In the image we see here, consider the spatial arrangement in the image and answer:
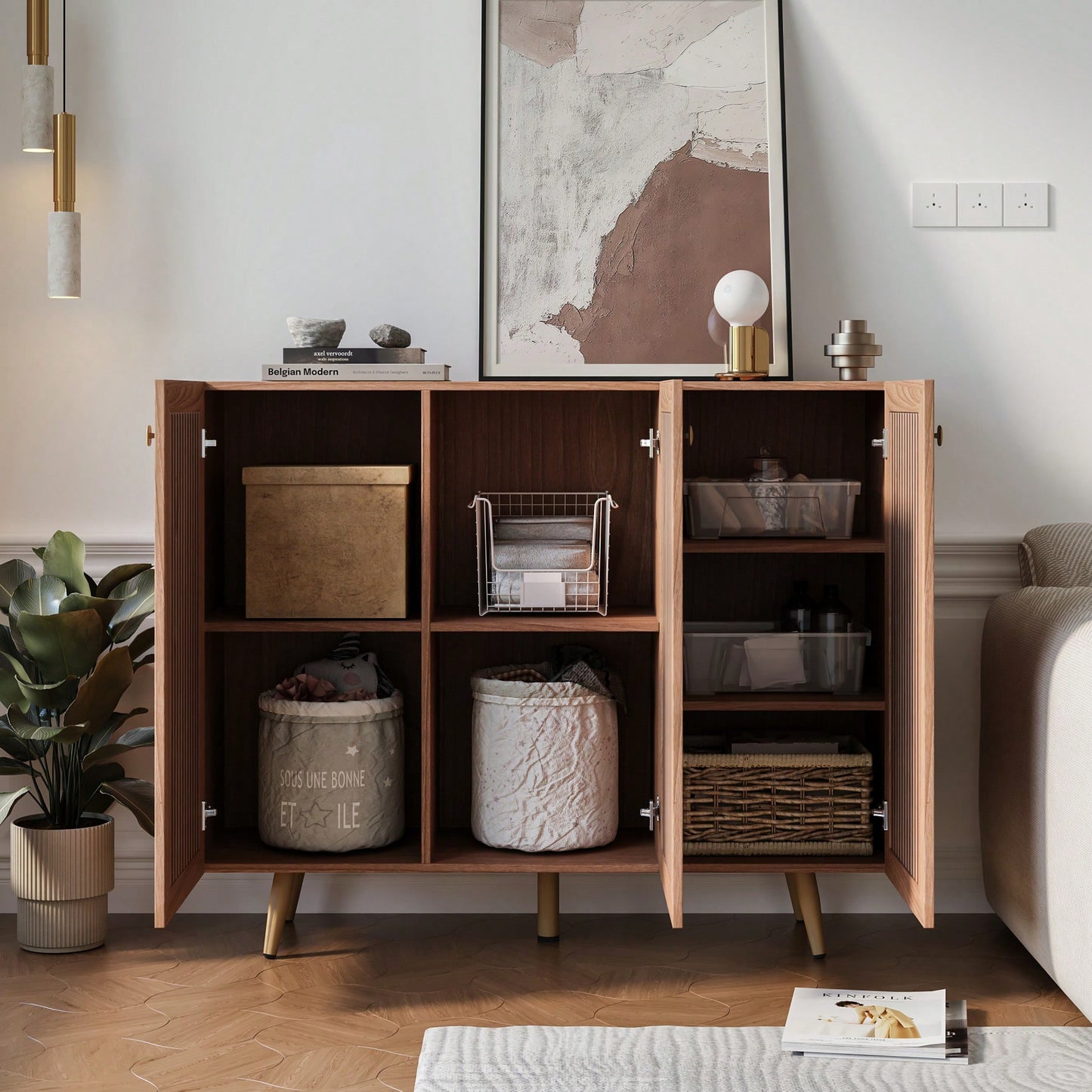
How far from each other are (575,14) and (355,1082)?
6.62 ft

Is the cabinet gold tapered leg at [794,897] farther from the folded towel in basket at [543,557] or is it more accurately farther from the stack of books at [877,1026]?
the folded towel in basket at [543,557]

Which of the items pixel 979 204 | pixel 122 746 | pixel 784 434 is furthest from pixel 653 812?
pixel 979 204

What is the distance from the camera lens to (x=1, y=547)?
2408mm

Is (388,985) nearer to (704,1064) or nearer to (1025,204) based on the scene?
(704,1064)

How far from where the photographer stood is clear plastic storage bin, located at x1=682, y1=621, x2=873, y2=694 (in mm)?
2182

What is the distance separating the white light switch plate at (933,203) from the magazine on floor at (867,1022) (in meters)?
1.49

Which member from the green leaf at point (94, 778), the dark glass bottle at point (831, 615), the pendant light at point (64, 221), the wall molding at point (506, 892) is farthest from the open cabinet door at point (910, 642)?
the pendant light at point (64, 221)

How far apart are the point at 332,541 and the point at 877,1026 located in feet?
4.07

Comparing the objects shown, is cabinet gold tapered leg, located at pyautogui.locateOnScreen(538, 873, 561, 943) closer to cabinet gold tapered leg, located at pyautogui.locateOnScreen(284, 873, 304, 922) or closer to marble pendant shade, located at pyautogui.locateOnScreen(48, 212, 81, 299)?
cabinet gold tapered leg, located at pyautogui.locateOnScreen(284, 873, 304, 922)

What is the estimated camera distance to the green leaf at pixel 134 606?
2.21 m

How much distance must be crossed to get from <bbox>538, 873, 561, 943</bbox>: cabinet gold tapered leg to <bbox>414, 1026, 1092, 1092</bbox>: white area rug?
0.39 m

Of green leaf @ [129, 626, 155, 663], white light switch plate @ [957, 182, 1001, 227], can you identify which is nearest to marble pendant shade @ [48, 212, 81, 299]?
green leaf @ [129, 626, 155, 663]

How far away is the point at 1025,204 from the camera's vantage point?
2.38 m

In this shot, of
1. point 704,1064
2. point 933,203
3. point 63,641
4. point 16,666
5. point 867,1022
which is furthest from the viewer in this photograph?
point 933,203
